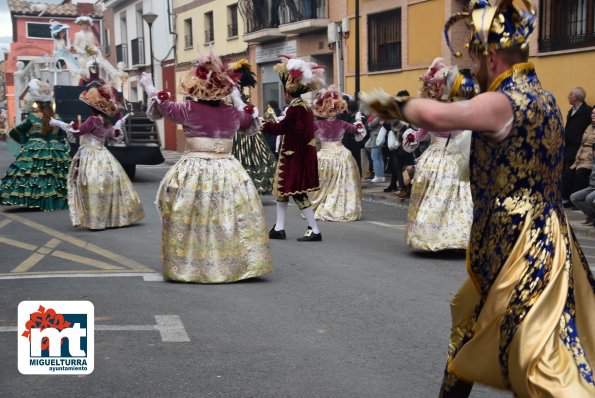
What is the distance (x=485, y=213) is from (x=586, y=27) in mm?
12412

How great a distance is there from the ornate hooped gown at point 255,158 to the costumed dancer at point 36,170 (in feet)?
9.50

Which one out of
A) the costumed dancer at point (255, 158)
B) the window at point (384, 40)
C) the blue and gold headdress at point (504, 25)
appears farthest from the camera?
the window at point (384, 40)

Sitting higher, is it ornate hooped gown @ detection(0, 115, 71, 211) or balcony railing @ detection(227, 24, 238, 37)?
balcony railing @ detection(227, 24, 238, 37)

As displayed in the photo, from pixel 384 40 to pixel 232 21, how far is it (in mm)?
9479

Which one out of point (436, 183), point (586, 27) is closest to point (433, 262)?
point (436, 183)

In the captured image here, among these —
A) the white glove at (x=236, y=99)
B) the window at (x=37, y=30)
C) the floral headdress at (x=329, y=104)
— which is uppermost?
the window at (x=37, y=30)

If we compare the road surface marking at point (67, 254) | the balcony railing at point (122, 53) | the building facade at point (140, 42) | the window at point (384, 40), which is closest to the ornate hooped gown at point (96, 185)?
the road surface marking at point (67, 254)

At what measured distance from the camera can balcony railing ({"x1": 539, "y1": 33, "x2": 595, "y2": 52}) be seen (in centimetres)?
1436

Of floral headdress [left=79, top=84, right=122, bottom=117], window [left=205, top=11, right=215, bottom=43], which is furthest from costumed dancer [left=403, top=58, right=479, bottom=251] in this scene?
window [left=205, top=11, right=215, bottom=43]

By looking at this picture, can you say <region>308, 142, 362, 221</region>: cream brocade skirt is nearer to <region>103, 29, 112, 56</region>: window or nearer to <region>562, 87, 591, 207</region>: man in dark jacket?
<region>562, 87, 591, 207</region>: man in dark jacket

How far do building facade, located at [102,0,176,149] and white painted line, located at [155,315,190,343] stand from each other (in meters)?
26.4

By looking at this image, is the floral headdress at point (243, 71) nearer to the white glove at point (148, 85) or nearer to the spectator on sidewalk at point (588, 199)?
the white glove at point (148, 85)

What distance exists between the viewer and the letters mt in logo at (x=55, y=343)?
15.3 feet

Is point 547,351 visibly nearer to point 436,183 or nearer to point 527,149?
point 527,149
